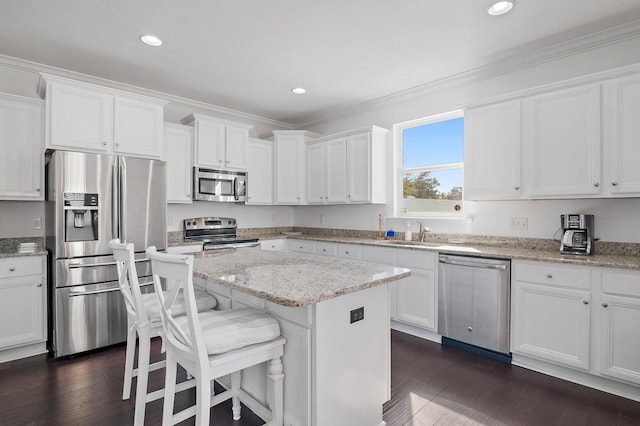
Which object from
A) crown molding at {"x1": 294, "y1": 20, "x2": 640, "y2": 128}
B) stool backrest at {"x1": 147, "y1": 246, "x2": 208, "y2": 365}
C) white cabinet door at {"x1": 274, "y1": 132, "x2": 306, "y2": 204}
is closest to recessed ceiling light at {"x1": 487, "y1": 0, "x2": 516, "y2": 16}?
crown molding at {"x1": 294, "y1": 20, "x2": 640, "y2": 128}

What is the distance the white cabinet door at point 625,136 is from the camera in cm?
238

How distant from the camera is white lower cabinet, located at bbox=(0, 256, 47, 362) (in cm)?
272

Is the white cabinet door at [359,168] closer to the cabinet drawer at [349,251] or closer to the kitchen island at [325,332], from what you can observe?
the cabinet drawer at [349,251]

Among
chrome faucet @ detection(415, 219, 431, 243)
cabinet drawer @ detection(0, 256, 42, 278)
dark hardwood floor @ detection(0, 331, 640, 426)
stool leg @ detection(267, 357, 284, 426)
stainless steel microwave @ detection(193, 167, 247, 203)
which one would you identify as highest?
stainless steel microwave @ detection(193, 167, 247, 203)

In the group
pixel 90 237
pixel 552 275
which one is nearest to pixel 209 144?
pixel 90 237

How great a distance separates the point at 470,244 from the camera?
3500 mm

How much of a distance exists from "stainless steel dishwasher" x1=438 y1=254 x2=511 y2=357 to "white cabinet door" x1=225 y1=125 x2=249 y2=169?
9.43ft

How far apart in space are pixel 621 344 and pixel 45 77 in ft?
16.2

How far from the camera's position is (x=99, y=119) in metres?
3.14

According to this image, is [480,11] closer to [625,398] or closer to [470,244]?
[470,244]

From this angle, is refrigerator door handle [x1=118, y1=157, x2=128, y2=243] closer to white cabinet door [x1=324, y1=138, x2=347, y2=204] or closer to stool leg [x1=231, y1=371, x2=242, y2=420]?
stool leg [x1=231, y1=371, x2=242, y2=420]

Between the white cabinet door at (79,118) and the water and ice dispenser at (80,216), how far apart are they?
49 cm

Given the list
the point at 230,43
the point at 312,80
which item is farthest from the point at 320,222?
the point at 230,43

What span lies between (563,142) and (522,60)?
987mm
